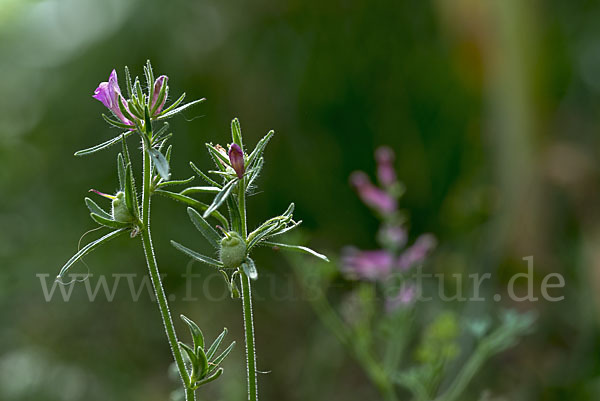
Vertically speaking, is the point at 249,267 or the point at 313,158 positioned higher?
the point at 313,158

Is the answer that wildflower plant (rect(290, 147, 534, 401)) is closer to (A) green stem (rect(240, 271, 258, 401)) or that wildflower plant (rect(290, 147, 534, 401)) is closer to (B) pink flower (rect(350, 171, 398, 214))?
(B) pink flower (rect(350, 171, 398, 214))

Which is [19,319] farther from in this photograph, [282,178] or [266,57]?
[266,57]

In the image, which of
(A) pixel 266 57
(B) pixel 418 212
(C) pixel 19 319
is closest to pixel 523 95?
(B) pixel 418 212

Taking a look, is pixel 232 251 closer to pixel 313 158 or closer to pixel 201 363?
pixel 201 363

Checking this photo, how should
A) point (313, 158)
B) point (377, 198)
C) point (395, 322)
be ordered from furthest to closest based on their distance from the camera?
point (313, 158) < point (377, 198) < point (395, 322)

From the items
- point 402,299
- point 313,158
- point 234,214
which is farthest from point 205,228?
point 313,158

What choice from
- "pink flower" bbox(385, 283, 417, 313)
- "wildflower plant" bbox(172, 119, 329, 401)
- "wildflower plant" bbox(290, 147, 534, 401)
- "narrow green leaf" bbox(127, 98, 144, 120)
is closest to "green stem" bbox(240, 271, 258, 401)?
"wildflower plant" bbox(172, 119, 329, 401)

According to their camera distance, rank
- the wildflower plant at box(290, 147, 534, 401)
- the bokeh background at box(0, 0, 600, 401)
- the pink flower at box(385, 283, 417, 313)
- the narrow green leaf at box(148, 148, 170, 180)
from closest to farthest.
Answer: the narrow green leaf at box(148, 148, 170, 180) < the wildflower plant at box(290, 147, 534, 401) < the pink flower at box(385, 283, 417, 313) < the bokeh background at box(0, 0, 600, 401)
